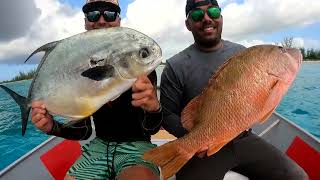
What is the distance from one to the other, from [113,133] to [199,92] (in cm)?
91

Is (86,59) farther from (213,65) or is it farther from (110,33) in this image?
(213,65)

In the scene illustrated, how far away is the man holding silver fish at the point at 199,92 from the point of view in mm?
3559

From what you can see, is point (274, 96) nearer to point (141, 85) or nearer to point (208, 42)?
point (141, 85)

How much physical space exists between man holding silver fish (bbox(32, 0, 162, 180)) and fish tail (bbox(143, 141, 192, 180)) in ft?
1.58

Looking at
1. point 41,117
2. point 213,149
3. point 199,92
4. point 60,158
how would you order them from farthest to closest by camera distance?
1. point 60,158
2. point 199,92
3. point 41,117
4. point 213,149

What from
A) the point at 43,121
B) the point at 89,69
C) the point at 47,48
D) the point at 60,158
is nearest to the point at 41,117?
the point at 43,121

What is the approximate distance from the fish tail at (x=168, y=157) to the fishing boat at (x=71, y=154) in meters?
2.31

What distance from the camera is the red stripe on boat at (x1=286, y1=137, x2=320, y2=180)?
4336mm

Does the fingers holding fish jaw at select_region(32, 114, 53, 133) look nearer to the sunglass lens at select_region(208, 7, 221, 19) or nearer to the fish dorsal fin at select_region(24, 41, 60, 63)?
the fish dorsal fin at select_region(24, 41, 60, 63)

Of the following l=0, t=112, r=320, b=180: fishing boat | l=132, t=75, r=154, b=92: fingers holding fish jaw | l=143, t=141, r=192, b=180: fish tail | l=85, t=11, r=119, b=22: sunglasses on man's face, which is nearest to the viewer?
l=143, t=141, r=192, b=180: fish tail

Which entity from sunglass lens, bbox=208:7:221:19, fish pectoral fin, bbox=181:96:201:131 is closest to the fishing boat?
sunglass lens, bbox=208:7:221:19

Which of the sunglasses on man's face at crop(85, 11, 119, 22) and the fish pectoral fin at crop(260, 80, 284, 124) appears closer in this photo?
the fish pectoral fin at crop(260, 80, 284, 124)

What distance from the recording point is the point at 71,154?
5332 mm

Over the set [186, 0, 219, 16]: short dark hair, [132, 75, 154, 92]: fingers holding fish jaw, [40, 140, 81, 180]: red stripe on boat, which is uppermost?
[186, 0, 219, 16]: short dark hair
